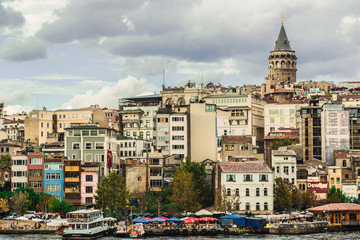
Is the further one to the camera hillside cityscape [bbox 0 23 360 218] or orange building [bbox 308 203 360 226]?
hillside cityscape [bbox 0 23 360 218]

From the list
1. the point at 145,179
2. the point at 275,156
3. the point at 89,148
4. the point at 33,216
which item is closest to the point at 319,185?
the point at 275,156

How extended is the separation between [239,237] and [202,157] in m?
49.9

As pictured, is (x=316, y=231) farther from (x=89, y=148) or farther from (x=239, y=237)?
(x=89, y=148)

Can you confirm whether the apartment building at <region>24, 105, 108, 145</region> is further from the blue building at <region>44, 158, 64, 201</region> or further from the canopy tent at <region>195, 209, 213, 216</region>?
the canopy tent at <region>195, 209, 213, 216</region>

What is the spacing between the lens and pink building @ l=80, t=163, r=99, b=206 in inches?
4783

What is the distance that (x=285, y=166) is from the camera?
424ft

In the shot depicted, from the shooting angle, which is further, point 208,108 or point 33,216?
point 208,108

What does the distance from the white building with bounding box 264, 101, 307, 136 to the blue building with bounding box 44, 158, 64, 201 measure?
204 feet

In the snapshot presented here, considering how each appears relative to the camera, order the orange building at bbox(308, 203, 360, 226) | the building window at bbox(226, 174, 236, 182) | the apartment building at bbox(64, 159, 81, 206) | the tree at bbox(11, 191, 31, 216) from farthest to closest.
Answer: the apartment building at bbox(64, 159, 81, 206) < the building window at bbox(226, 174, 236, 182) < the tree at bbox(11, 191, 31, 216) < the orange building at bbox(308, 203, 360, 226)

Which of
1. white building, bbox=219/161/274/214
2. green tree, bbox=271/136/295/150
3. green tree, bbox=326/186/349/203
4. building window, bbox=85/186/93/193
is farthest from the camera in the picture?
green tree, bbox=271/136/295/150

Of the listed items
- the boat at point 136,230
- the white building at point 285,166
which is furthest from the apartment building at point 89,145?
the white building at point 285,166

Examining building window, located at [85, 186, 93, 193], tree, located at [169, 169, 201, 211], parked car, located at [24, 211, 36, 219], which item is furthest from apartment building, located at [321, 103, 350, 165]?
parked car, located at [24, 211, 36, 219]

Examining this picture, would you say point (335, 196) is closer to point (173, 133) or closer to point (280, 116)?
point (173, 133)

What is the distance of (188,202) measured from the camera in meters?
118
